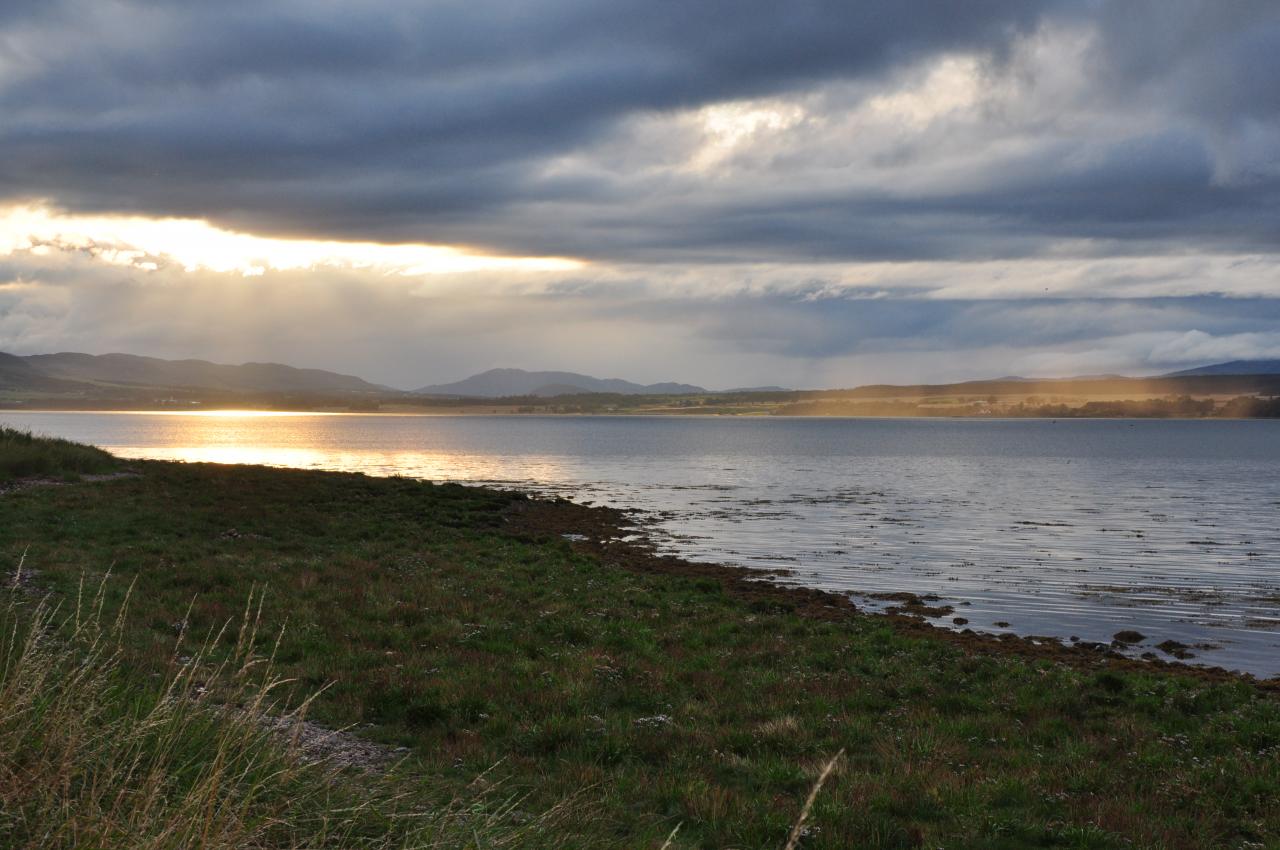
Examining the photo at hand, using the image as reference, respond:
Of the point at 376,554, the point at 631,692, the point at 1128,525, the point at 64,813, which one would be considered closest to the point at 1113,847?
the point at 631,692

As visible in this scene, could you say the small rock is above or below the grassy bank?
below

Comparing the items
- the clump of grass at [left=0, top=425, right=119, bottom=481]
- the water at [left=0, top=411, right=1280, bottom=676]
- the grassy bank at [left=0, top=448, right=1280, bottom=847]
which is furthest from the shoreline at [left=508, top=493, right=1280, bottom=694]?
the clump of grass at [left=0, top=425, right=119, bottom=481]

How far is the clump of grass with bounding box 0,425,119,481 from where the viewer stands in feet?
129

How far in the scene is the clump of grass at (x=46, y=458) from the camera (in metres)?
39.5

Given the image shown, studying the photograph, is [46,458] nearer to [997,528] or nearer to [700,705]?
[700,705]

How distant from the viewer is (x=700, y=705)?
13.9m

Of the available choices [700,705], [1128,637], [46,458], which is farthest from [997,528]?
[46,458]

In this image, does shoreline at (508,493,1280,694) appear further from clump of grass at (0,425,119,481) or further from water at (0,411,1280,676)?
clump of grass at (0,425,119,481)

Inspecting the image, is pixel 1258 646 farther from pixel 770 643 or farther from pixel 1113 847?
pixel 1113 847

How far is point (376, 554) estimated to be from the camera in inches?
1134

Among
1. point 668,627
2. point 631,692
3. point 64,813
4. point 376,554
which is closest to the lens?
point 64,813

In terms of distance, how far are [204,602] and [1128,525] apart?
53.0 m

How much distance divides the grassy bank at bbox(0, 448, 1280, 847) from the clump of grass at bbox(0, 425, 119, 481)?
14.4 m

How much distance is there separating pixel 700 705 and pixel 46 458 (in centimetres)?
4089
